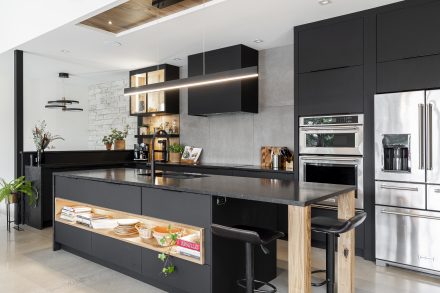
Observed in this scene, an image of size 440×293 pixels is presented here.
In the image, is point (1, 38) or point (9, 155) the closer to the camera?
point (1, 38)

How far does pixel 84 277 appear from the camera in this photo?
10.8 ft

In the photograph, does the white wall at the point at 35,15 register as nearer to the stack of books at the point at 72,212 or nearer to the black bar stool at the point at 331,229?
the stack of books at the point at 72,212

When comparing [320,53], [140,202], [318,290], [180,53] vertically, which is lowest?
[318,290]

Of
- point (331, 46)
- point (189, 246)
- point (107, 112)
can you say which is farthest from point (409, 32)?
point (107, 112)

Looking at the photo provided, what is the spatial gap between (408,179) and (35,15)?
5.13m

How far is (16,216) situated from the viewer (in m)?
5.31

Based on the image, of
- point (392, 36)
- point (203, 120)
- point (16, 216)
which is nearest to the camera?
point (392, 36)

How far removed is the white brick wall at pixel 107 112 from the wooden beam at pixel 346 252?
597 centimetres

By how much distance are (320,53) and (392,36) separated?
0.81 metres

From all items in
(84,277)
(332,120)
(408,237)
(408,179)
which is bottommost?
(84,277)

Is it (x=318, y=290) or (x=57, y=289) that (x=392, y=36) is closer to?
(x=318, y=290)

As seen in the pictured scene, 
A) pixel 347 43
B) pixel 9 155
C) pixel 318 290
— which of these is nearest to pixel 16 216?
pixel 9 155

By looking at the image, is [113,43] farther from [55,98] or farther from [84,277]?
[55,98]

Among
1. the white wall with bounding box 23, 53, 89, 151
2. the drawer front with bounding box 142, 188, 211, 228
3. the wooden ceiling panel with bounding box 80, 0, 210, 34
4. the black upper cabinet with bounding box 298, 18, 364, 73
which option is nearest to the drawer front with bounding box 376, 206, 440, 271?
the black upper cabinet with bounding box 298, 18, 364, 73
